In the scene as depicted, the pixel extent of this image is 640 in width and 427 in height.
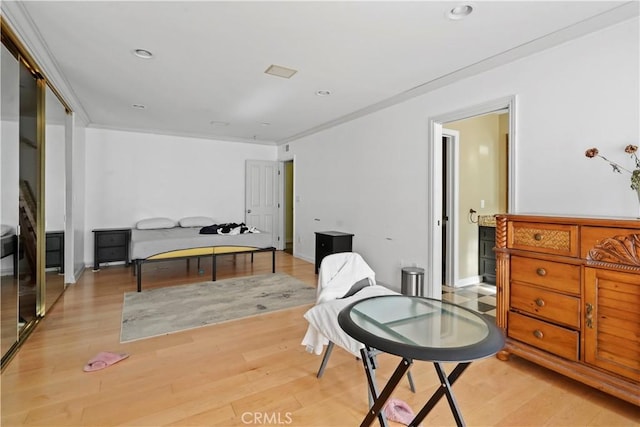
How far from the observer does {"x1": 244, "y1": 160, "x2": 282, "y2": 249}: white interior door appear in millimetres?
6980

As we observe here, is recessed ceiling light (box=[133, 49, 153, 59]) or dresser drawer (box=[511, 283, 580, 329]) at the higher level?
recessed ceiling light (box=[133, 49, 153, 59])

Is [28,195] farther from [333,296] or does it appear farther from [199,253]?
[333,296]

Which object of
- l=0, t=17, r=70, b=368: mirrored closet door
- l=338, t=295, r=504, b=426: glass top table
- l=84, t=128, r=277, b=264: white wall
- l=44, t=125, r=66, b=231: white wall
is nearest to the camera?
l=338, t=295, r=504, b=426: glass top table

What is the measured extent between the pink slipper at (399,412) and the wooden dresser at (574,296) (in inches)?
41.8

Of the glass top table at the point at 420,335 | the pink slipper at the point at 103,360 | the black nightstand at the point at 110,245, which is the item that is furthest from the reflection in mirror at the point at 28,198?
the glass top table at the point at 420,335

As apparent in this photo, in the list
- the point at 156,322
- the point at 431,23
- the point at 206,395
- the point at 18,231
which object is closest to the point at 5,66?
the point at 18,231

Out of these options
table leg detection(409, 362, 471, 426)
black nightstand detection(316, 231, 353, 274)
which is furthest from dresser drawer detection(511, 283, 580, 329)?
black nightstand detection(316, 231, 353, 274)

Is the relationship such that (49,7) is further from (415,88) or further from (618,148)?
(618,148)

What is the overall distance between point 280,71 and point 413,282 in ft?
8.77

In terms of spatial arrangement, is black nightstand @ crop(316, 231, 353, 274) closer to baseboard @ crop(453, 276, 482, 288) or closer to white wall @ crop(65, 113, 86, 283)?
baseboard @ crop(453, 276, 482, 288)

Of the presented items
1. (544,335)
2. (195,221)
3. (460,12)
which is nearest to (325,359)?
(544,335)

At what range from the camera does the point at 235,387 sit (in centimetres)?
205

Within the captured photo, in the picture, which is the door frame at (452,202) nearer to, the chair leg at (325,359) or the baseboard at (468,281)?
the baseboard at (468,281)

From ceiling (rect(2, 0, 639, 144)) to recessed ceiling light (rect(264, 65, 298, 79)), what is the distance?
2.8 inches
